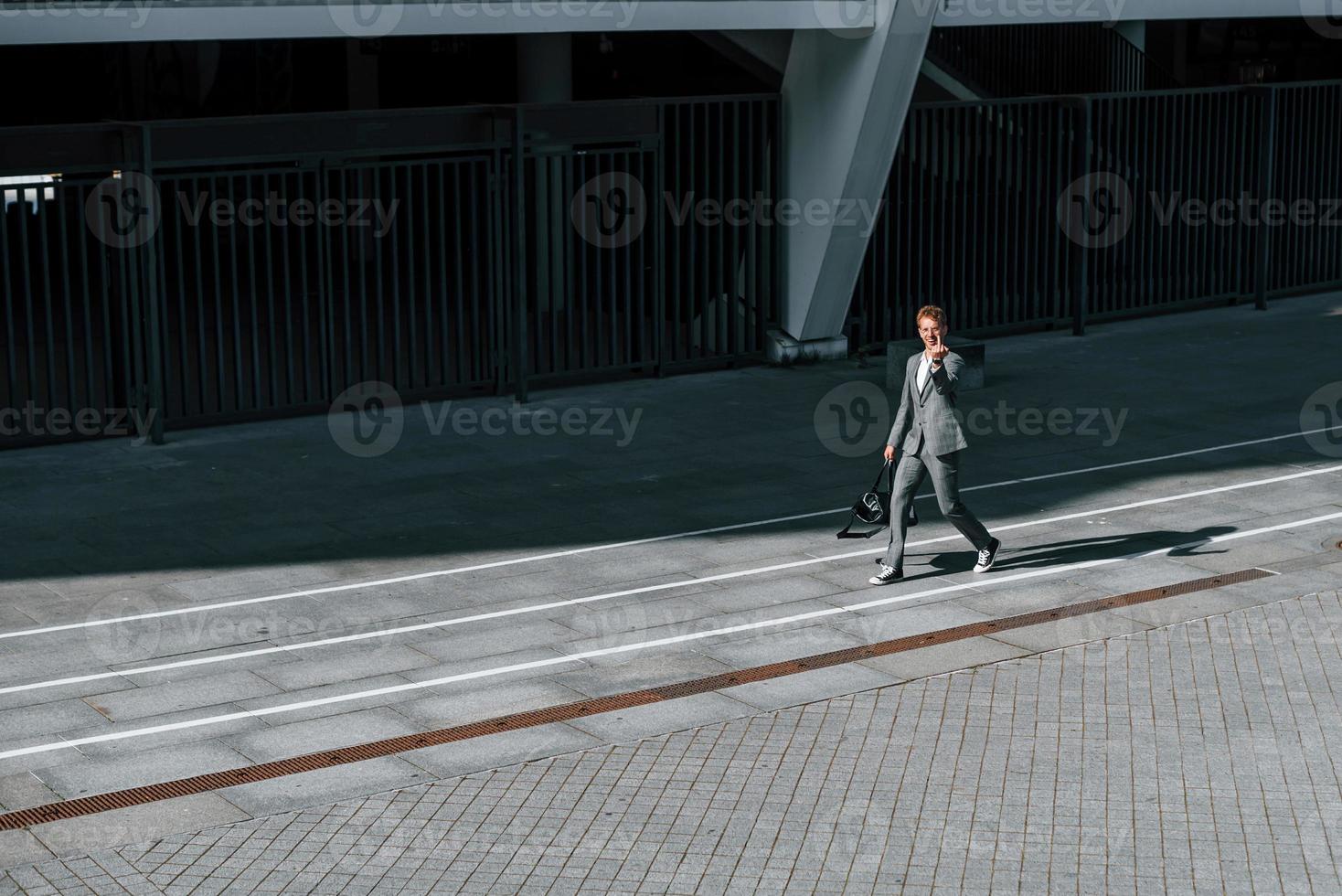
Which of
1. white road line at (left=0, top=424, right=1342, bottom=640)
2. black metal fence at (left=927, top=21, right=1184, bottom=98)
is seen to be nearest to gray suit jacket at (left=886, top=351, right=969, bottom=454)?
white road line at (left=0, top=424, right=1342, bottom=640)

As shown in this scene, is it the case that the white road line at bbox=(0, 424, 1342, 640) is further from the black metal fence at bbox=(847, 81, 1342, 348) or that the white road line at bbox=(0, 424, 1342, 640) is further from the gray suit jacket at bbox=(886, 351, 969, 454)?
the black metal fence at bbox=(847, 81, 1342, 348)

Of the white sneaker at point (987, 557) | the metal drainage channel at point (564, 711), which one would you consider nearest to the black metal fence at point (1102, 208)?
the white sneaker at point (987, 557)

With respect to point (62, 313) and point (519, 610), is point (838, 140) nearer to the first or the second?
point (62, 313)

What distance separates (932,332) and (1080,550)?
225cm

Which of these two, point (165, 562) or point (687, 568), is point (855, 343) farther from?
Answer: point (165, 562)

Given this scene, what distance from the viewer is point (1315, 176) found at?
24188mm

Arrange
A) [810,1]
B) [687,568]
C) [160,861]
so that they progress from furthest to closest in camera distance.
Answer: [810,1], [687,568], [160,861]

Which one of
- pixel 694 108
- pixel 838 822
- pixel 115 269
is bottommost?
pixel 838 822

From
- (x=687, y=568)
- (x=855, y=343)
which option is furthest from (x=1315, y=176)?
(x=687, y=568)

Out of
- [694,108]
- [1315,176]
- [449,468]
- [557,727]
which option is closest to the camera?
[557,727]

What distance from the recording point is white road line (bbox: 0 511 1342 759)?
913 cm

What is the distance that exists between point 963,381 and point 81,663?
10.5 metres

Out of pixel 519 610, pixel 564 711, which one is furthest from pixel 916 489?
pixel 564 711

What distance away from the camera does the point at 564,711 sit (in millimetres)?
9492
